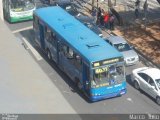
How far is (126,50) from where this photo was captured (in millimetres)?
28672

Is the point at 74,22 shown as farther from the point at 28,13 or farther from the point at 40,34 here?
the point at 28,13

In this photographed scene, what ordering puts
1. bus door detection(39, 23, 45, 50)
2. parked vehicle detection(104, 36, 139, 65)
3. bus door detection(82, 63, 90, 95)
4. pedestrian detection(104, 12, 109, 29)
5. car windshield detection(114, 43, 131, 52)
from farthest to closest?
pedestrian detection(104, 12, 109, 29)
bus door detection(39, 23, 45, 50)
car windshield detection(114, 43, 131, 52)
parked vehicle detection(104, 36, 139, 65)
bus door detection(82, 63, 90, 95)

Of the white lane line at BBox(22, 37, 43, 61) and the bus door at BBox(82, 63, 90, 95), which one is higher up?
the bus door at BBox(82, 63, 90, 95)

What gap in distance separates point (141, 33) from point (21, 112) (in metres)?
18.3

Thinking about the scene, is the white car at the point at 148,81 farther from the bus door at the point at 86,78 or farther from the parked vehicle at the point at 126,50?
the bus door at the point at 86,78

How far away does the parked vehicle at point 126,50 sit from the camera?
91.9ft

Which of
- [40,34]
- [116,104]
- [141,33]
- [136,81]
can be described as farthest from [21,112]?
[141,33]

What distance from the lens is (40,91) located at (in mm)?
17984

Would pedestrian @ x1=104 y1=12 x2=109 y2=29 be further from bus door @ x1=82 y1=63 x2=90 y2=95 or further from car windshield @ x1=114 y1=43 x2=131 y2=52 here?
bus door @ x1=82 y1=63 x2=90 y2=95

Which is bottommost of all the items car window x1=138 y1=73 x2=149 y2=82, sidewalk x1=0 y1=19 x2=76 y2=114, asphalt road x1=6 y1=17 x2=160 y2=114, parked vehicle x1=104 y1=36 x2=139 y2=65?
asphalt road x1=6 y1=17 x2=160 y2=114

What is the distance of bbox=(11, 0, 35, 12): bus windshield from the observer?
35656 millimetres

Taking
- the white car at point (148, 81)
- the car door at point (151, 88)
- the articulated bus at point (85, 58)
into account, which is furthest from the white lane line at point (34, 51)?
the car door at point (151, 88)

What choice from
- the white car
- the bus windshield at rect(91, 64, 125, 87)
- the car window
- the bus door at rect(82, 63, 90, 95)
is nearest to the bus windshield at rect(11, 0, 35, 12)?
the white car

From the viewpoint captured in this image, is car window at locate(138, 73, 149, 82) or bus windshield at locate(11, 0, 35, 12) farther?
bus windshield at locate(11, 0, 35, 12)
